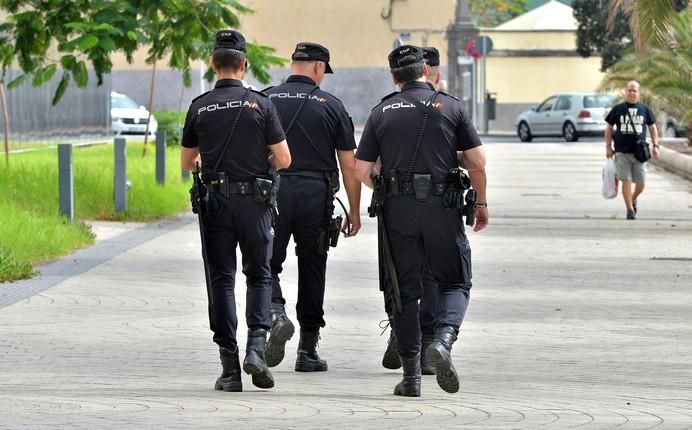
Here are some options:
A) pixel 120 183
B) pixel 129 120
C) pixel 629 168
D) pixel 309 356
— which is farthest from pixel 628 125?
pixel 129 120

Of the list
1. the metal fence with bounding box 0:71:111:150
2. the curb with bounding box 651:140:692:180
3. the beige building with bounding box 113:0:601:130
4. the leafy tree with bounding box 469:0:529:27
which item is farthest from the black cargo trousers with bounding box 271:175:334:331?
the leafy tree with bounding box 469:0:529:27

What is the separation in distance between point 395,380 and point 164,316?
3162 mm

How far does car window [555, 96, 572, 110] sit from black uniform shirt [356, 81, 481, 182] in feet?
145

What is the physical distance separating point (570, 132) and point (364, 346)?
42813mm

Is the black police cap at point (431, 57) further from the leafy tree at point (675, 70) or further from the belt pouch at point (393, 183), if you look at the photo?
the leafy tree at point (675, 70)

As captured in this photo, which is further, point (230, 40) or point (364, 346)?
point (364, 346)

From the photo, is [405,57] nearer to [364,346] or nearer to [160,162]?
[364,346]

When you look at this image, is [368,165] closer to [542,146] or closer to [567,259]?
[567,259]

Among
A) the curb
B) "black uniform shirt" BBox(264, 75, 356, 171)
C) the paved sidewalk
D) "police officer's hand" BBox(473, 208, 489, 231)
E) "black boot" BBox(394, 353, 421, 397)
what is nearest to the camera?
the paved sidewalk

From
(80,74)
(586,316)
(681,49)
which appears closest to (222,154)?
(586,316)

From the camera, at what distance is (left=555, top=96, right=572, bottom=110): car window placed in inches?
2088

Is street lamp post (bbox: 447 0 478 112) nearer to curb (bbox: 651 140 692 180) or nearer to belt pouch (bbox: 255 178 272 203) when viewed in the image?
curb (bbox: 651 140 692 180)

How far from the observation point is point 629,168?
909 inches

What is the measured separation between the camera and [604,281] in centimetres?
1527
